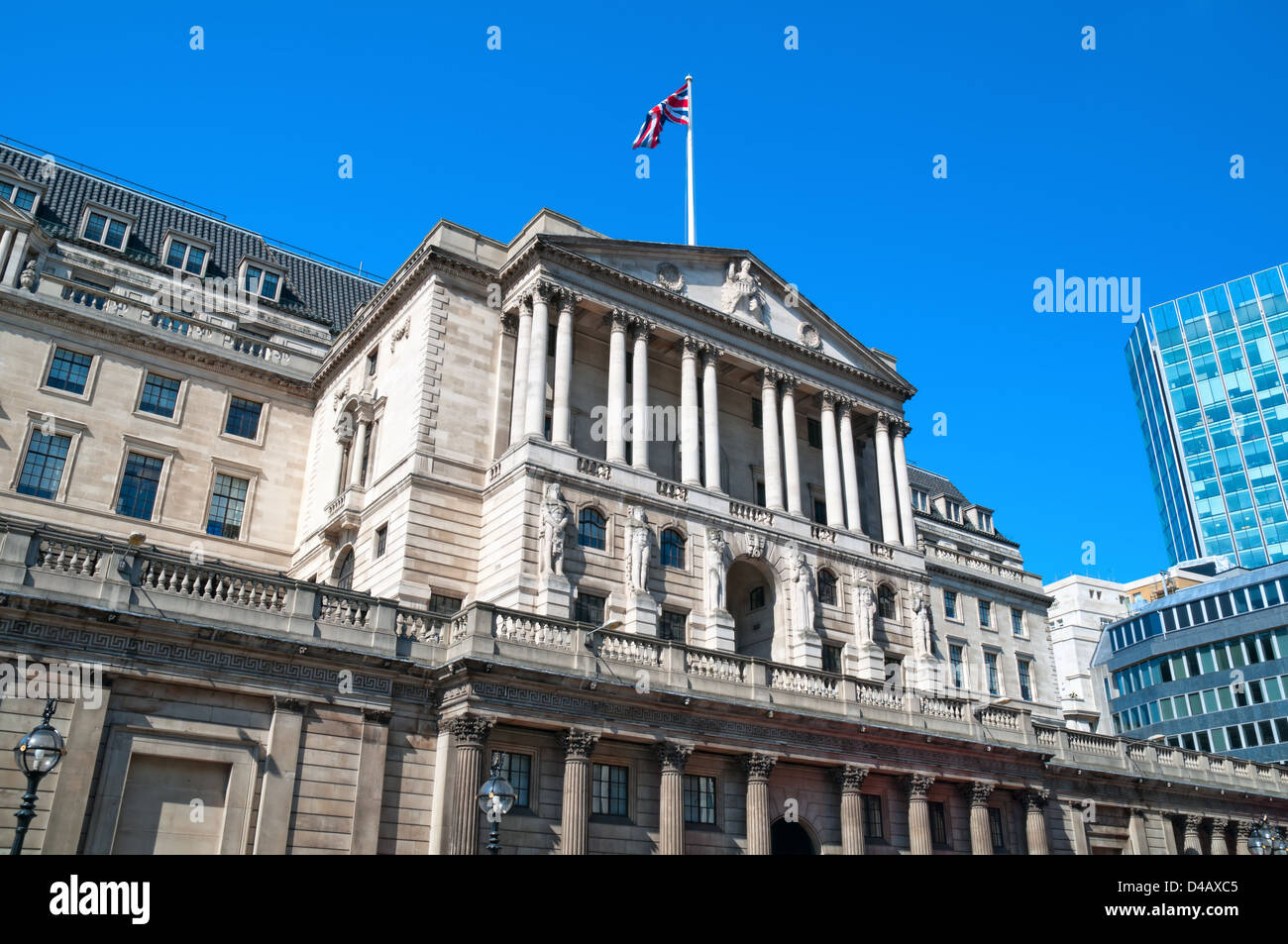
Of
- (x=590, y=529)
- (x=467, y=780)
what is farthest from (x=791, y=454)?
(x=467, y=780)

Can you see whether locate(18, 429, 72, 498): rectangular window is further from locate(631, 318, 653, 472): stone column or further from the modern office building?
the modern office building

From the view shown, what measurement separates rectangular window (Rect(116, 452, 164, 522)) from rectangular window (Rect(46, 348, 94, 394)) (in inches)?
147

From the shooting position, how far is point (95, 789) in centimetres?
2391

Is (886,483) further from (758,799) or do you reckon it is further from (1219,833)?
(1219,833)

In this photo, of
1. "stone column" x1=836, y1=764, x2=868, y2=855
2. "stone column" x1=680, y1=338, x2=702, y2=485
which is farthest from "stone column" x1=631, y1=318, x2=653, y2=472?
"stone column" x1=836, y1=764, x2=868, y2=855

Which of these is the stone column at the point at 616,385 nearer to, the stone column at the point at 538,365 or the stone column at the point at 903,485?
the stone column at the point at 538,365

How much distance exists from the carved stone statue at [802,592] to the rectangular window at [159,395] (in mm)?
28175

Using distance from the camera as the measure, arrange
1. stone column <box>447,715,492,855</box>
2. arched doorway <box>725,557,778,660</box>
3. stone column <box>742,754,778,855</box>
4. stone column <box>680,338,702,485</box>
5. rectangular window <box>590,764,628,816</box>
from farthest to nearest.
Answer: stone column <box>680,338,702,485</box> < arched doorway <box>725,557,778,660</box> < stone column <box>742,754,778,855</box> < rectangular window <box>590,764,628,816</box> < stone column <box>447,715,492,855</box>

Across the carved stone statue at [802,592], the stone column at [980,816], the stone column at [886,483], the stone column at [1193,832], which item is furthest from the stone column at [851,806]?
the stone column at [1193,832]

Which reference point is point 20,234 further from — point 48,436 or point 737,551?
point 737,551

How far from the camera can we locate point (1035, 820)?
130ft

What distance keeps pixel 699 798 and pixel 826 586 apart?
46.0ft

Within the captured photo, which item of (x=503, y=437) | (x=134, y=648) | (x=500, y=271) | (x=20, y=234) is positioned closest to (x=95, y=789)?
(x=134, y=648)

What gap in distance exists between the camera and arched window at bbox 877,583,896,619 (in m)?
45.5
